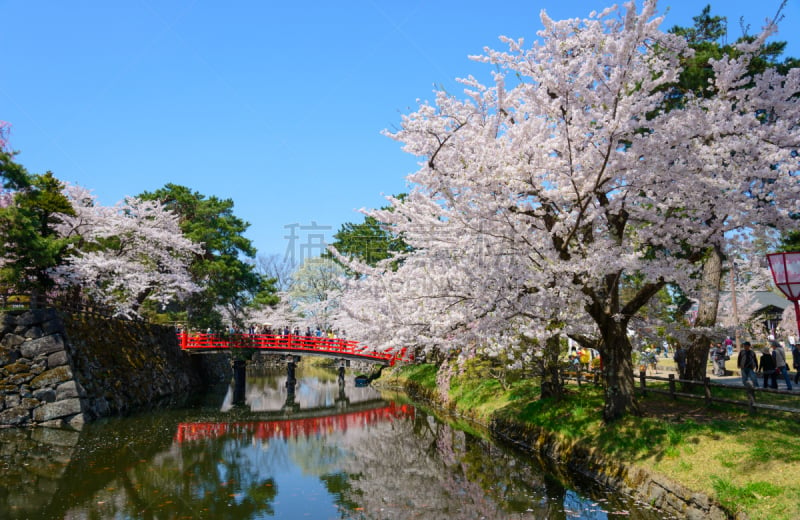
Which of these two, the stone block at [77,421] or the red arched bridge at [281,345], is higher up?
the red arched bridge at [281,345]

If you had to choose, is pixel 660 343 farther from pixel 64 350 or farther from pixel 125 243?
pixel 125 243

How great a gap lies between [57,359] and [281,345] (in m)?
14.8

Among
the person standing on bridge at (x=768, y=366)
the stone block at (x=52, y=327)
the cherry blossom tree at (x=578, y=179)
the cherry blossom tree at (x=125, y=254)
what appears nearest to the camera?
the cherry blossom tree at (x=578, y=179)

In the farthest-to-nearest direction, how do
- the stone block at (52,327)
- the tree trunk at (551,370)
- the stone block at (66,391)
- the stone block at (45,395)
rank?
the stone block at (52,327) < the stone block at (66,391) < the stone block at (45,395) < the tree trunk at (551,370)

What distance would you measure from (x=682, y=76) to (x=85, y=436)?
776 inches

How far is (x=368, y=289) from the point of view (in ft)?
41.5

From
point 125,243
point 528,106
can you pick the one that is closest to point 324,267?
point 125,243

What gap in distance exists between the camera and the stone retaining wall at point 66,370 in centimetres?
1777

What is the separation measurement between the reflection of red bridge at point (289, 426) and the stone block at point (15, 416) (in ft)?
15.7

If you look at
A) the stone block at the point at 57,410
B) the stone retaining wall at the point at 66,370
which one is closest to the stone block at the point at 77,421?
the stone retaining wall at the point at 66,370

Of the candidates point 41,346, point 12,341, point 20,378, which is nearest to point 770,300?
point 41,346

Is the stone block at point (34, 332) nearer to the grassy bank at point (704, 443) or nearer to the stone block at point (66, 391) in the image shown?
the stone block at point (66, 391)

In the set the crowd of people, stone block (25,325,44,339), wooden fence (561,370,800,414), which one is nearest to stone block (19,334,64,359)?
stone block (25,325,44,339)

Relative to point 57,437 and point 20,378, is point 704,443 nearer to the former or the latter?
point 57,437
